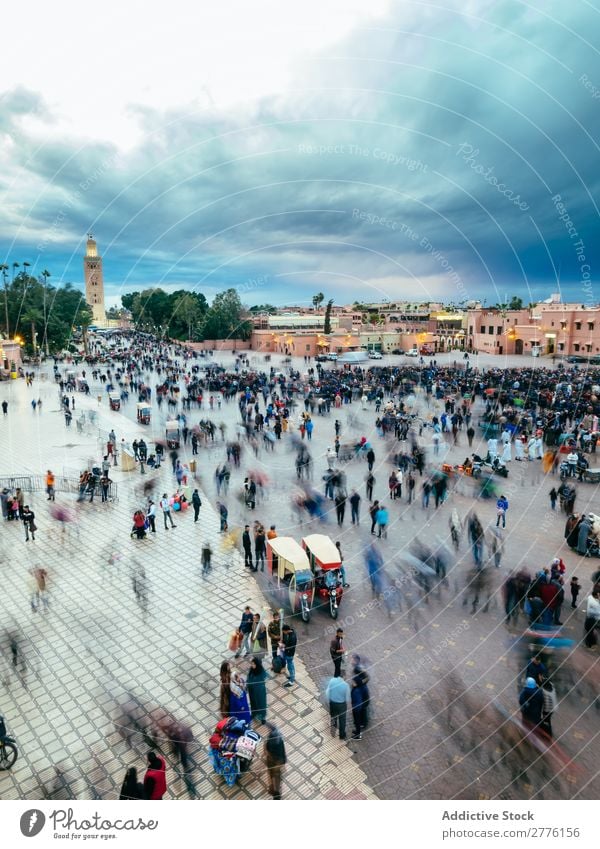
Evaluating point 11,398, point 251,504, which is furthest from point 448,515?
point 11,398

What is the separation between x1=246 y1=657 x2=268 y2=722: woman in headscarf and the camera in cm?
652

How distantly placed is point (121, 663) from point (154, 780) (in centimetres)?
286

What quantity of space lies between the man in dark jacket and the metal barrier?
40.1 ft

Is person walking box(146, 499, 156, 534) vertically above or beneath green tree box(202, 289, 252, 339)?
beneath

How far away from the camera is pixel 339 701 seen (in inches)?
243

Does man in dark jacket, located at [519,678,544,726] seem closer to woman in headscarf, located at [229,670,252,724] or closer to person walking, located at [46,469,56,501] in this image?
woman in headscarf, located at [229,670,252,724]

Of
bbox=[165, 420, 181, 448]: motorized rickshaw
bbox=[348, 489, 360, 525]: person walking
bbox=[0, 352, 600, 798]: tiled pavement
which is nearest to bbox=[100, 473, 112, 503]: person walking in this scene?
bbox=[0, 352, 600, 798]: tiled pavement

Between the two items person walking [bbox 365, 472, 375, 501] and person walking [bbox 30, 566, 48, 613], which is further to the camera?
person walking [bbox 365, 472, 375, 501]

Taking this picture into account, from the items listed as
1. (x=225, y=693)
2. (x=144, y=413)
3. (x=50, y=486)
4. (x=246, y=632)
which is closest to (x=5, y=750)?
(x=225, y=693)

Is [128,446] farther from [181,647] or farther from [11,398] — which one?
[11,398]

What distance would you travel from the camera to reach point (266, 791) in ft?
18.1

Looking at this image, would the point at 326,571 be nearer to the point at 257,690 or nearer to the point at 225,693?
the point at 257,690

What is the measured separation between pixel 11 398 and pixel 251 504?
85.1 ft
